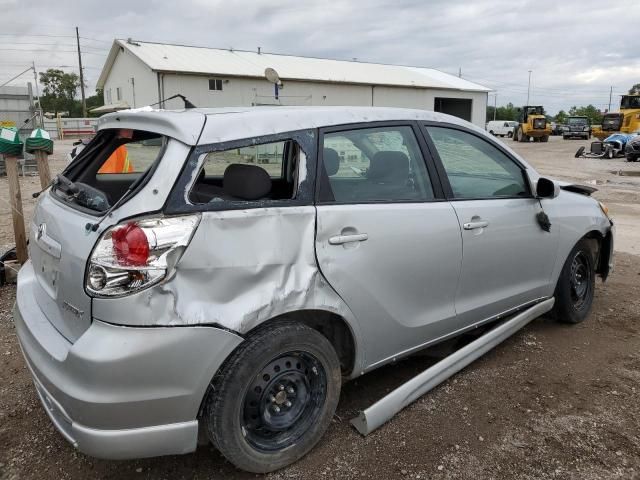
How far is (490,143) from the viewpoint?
143 inches

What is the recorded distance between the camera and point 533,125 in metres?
42.4

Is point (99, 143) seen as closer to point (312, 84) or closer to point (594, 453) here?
point (594, 453)

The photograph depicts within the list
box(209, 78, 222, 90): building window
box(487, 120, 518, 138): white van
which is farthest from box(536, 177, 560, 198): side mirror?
box(487, 120, 518, 138): white van

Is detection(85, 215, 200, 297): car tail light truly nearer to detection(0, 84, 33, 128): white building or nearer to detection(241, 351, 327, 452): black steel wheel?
detection(241, 351, 327, 452): black steel wheel

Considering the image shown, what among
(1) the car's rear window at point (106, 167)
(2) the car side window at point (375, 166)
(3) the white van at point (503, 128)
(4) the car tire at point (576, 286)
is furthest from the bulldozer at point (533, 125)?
(1) the car's rear window at point (106, 167)

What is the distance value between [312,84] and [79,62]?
39.2m

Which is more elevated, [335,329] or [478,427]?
[335,329]

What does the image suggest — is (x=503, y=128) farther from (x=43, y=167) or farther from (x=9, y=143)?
(x=9, y=143)

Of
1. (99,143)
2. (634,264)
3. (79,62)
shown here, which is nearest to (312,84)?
(634,264)

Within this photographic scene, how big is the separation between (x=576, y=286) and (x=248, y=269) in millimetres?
3148

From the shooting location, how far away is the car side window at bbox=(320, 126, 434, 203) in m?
2.73

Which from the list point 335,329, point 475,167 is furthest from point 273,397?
point 475,167

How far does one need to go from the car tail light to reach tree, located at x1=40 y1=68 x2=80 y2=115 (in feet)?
257

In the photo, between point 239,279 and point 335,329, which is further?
point 335,329
